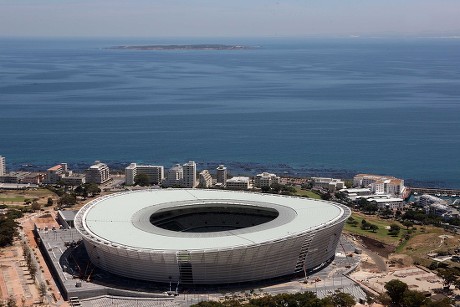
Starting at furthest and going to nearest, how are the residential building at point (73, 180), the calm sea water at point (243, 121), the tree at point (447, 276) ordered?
the calm sea water at point (243, 121) → the residential building at point (73, 180) → the tree at point (447, 276)

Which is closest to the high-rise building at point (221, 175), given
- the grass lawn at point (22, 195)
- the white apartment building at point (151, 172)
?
the white apartment building at point (151, 172)

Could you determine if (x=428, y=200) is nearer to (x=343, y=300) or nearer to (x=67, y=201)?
(x=343, y=300)

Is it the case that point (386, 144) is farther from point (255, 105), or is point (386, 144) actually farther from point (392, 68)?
point (392, 68)

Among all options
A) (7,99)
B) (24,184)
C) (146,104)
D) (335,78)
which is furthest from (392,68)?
(24,184)

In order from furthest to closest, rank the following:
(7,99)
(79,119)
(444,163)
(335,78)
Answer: (335,78)
(7,99)
(79,119)
(444,163)

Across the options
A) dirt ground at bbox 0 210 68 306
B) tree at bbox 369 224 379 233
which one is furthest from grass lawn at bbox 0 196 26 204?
tree at bbox 369 224 379 233

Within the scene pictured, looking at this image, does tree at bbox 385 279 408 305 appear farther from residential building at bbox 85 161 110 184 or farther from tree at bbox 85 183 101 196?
residential building at bbox 85 161 110 184

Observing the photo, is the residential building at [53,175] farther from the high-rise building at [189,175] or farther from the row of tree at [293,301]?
the row of tree at [293,301]
